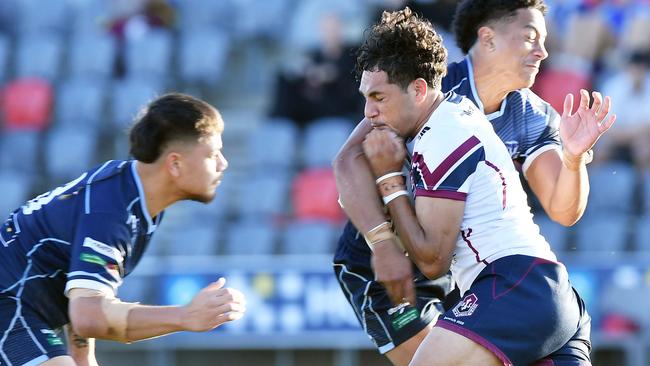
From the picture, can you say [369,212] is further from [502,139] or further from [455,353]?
[502,139]

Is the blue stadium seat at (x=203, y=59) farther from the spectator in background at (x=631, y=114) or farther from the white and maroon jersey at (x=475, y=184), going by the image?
the white and maroon jersey at (x=475, y=184)

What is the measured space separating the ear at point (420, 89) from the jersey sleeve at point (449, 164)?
228 mm

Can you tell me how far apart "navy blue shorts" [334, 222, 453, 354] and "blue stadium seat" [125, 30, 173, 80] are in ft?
22.9

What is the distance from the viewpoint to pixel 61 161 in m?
11.9

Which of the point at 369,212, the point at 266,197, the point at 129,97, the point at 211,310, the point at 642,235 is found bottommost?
the point at 642,235

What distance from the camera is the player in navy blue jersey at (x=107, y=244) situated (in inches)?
193

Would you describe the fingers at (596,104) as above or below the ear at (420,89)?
below

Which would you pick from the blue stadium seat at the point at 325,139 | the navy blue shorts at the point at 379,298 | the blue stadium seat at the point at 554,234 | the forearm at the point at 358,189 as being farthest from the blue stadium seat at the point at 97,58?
the forearm at the point at 358,189

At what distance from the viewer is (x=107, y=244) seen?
5012mm

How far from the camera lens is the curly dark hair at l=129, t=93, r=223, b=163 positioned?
5.29 meters

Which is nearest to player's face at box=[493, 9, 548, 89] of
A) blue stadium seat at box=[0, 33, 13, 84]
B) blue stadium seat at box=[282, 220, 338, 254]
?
blue stadium seat at box=[282, 220, 338, 254]

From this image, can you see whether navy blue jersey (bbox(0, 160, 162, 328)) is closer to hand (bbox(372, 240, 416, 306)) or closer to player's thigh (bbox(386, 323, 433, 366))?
hand (bbox(372, 240, 416, 306))

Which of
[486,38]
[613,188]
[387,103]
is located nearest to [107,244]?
[387,103]

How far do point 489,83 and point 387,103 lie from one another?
0.77 metres
